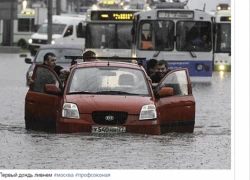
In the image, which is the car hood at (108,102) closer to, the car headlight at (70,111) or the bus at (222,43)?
the car headlight at (70,111)

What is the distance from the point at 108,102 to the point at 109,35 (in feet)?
72.2

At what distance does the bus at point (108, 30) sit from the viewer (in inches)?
1467

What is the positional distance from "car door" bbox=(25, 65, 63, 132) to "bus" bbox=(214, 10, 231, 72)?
20.2 metres

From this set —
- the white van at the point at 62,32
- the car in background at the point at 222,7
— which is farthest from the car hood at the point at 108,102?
the white van at the point at 62,32

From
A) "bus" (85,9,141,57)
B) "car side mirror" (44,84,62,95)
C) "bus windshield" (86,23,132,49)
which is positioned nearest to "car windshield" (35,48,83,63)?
"bus" (85,9,141,57)

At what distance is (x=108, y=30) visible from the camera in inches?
1474

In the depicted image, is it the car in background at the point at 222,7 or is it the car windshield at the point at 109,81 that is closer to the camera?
the car windshield at the point at 109,81

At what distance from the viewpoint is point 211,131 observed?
17719 millimetres

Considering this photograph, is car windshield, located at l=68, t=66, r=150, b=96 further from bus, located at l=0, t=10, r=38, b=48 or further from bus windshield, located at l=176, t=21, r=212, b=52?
bus, located at l=0, t=10, r=38, b=48

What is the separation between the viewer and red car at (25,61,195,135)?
1534 cm

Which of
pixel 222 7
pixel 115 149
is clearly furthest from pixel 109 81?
pixel 222 7

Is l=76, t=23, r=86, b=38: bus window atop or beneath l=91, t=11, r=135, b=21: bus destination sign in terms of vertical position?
beneath
